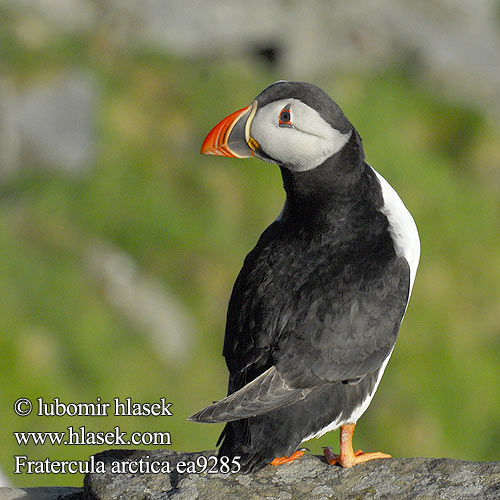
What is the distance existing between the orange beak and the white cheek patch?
53mm

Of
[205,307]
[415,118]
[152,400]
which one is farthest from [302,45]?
[152,400]

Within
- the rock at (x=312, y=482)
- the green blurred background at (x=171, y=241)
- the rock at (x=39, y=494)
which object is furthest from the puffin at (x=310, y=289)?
the green blurred background at (x=171, y=241)

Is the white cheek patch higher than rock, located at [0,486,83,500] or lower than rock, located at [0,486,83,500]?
higher

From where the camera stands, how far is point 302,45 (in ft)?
60.4

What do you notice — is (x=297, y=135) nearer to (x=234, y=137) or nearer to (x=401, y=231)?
(x=234, y=137)

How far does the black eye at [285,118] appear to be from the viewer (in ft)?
16.4

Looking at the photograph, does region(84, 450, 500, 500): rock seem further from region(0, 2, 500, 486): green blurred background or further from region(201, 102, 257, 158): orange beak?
region(0, 2, 500, 486): green blurred background

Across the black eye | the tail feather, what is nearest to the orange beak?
the black eye

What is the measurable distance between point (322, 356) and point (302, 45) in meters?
14.2

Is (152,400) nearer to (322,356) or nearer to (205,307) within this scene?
(205,307)

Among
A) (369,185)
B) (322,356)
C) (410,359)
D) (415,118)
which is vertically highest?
(415,118)

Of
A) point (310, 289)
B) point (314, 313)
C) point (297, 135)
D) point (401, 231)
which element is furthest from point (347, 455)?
point (297, 135)

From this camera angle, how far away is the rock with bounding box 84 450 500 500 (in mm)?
5172

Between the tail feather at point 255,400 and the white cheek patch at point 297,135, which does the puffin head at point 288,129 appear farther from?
the tail feather at point 255,400
